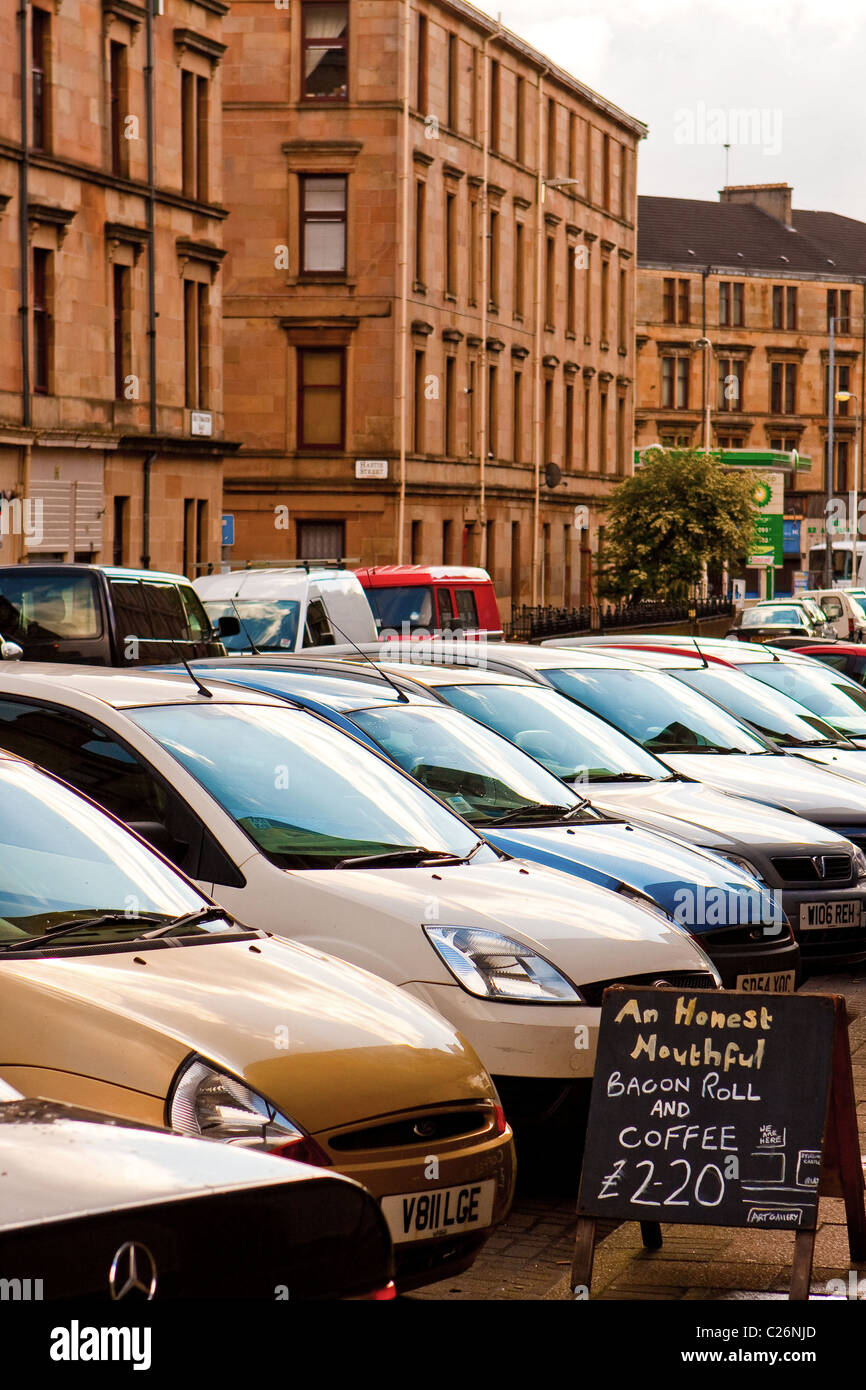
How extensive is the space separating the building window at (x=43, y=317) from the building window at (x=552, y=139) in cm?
2902

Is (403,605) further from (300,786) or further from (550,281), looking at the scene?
(550,281)

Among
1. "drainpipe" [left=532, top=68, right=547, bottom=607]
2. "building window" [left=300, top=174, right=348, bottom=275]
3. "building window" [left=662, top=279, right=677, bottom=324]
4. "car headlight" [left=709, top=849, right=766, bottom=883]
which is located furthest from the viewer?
"building window" [left=662, top=279, right=677, bottom=324]

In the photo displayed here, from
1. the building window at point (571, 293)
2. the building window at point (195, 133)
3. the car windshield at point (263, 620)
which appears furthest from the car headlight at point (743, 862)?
the building window at point (571, 293)

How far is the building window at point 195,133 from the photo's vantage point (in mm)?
42438

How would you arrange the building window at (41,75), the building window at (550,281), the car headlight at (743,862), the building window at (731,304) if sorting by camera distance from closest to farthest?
the car headlight at (743,862), the building window at (41,75), the building window at (550,281), the building window at (731,304)

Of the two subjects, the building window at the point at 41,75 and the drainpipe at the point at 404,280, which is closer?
the building window at the point at 41,75

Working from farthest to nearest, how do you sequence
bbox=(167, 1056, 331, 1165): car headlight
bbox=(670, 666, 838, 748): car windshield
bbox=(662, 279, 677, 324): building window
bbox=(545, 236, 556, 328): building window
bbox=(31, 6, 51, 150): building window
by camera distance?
bbox=(662, 279, 677, 324): building window
bbox=(545, 236, 556, 328): building window
bbox=(31, 6, 51, 150): building window
bbox=(670, 666, 838, 748): car windshield
bbox=(167, 1056, 331, 1165): car headlight

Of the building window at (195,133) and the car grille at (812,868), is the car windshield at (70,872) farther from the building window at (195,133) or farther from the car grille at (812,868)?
the building window at (195,133)

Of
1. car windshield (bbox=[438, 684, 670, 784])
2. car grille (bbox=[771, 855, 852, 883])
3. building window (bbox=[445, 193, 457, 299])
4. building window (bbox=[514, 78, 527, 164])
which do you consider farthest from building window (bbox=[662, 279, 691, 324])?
car grille (bbox=[771, 855, 852, 883])

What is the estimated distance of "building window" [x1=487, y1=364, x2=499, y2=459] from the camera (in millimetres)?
58656

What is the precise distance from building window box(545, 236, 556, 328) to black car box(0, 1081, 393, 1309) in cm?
6126

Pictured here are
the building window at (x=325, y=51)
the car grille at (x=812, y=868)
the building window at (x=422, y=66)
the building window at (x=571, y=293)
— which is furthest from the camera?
the building window at (x=571, y=293)

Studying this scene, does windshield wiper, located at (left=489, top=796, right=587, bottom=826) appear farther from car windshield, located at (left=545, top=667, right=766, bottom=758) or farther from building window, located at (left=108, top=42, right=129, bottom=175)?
building window, located at (left=108, top=42, right=129, bottom=175)

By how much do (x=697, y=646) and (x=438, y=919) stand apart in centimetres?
1042
